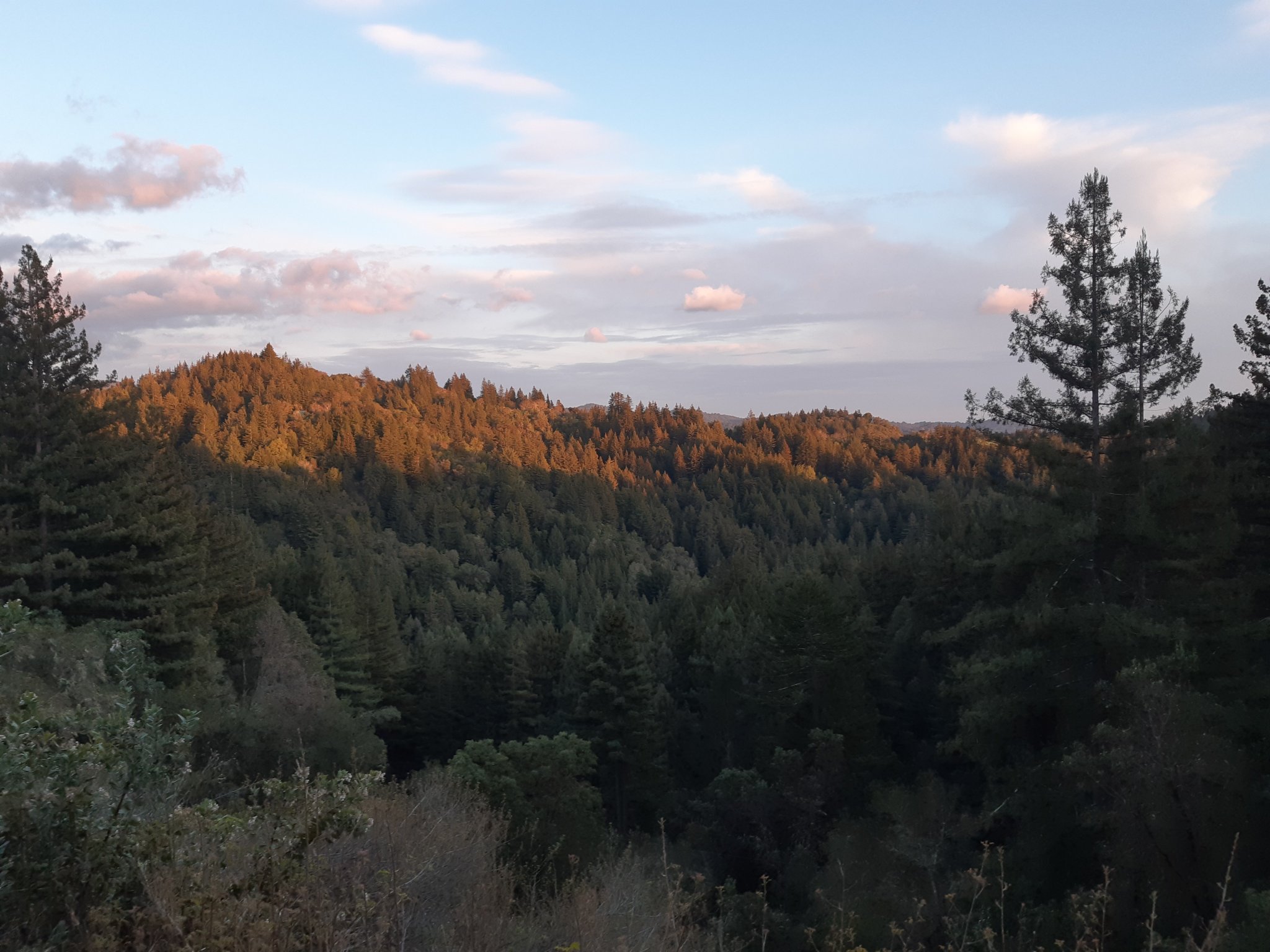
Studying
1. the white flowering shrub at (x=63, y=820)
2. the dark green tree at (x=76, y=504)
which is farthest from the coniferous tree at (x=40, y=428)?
the white flowering shrub at (x=63, y=820)

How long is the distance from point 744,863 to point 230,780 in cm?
1374

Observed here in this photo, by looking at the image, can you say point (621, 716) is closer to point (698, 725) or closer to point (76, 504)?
point (698, 725)

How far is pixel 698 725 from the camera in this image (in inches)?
1348

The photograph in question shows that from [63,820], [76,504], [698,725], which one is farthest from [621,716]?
[63,820]

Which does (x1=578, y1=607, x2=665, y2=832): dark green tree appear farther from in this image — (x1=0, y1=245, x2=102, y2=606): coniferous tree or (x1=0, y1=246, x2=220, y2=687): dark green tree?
(x1=0, y1=245, x2=102, y2=606): coniferous tree

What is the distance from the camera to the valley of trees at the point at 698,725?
4543 mm

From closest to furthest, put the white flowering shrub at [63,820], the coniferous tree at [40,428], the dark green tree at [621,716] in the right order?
the white flowering shrub at [63,820] → the coniferous tree at [40,428] → the dark green tree at [621,716]

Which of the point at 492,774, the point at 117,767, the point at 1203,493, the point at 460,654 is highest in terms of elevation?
the point at 1203,493

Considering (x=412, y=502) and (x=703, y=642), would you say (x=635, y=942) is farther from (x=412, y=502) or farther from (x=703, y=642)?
(x=412, y=502)

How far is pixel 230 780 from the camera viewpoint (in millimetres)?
16328

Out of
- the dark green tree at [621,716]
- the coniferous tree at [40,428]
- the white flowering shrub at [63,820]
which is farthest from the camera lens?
the dark green tree at [621,716]

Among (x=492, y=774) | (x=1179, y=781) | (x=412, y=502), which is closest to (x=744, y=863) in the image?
(x=492, y=774)

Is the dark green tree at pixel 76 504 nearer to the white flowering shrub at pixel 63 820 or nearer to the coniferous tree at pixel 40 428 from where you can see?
the coniferous tree at pixel 40 428

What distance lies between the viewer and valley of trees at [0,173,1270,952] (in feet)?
14.9
